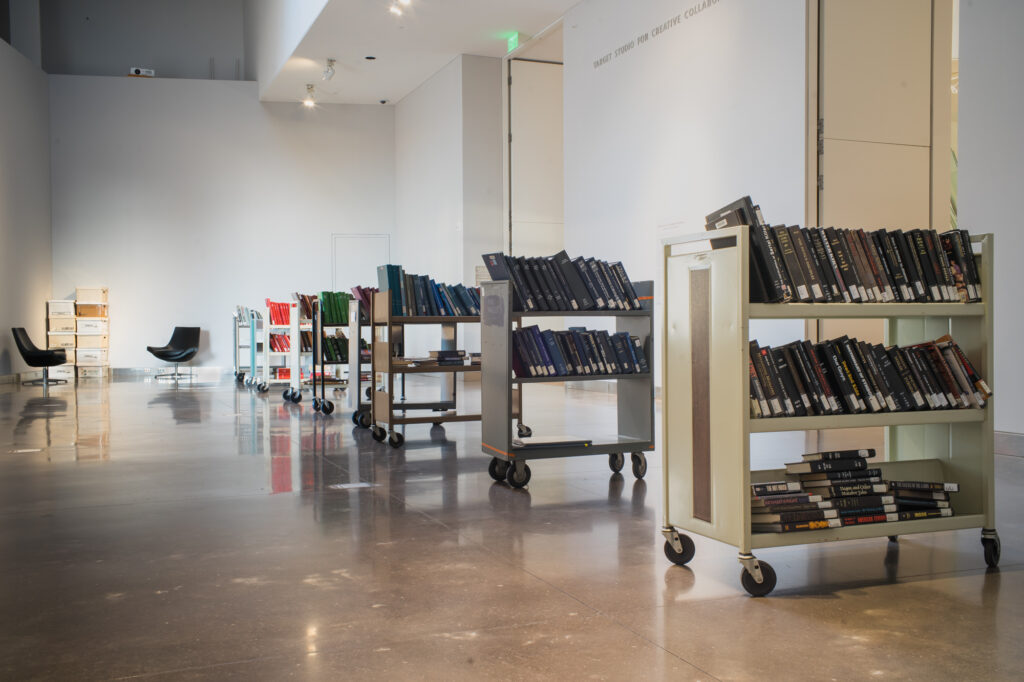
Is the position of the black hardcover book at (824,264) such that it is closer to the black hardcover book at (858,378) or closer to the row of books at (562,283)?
the black hardcover book at (858,378)

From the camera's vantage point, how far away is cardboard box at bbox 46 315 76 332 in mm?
15594

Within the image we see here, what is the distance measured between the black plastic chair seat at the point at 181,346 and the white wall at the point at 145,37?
5343 mm

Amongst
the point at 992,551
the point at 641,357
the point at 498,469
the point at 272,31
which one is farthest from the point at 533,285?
the point at 272,31

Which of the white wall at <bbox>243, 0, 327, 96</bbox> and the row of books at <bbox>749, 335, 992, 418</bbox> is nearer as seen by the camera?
the row of books at <bbox>749, 335, 992, 418</bbox>

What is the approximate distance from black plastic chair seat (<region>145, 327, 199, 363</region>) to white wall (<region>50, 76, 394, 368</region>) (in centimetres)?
36

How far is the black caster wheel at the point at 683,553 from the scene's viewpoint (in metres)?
3.12

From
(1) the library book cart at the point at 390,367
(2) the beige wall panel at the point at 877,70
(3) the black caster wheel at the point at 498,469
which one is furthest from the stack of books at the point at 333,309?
(2) the beige wall panel at the point at 877,70

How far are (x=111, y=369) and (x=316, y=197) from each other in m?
5.01

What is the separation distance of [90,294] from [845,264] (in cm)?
1562

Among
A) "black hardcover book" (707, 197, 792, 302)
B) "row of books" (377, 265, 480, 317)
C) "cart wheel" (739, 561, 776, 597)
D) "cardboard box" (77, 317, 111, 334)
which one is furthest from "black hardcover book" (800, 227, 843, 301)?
"cardboard box" (77, 317, 111, 334)

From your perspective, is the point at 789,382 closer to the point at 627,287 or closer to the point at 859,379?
the point at 859,379

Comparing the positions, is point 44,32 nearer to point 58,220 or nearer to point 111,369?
point 58,220

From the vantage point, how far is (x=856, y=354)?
315 centimetres

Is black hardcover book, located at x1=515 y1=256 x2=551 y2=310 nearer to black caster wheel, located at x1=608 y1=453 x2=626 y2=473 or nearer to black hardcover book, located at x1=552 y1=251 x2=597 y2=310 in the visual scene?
black hardcover book, located at x1=552 y1=251 x2=597 y2=310
